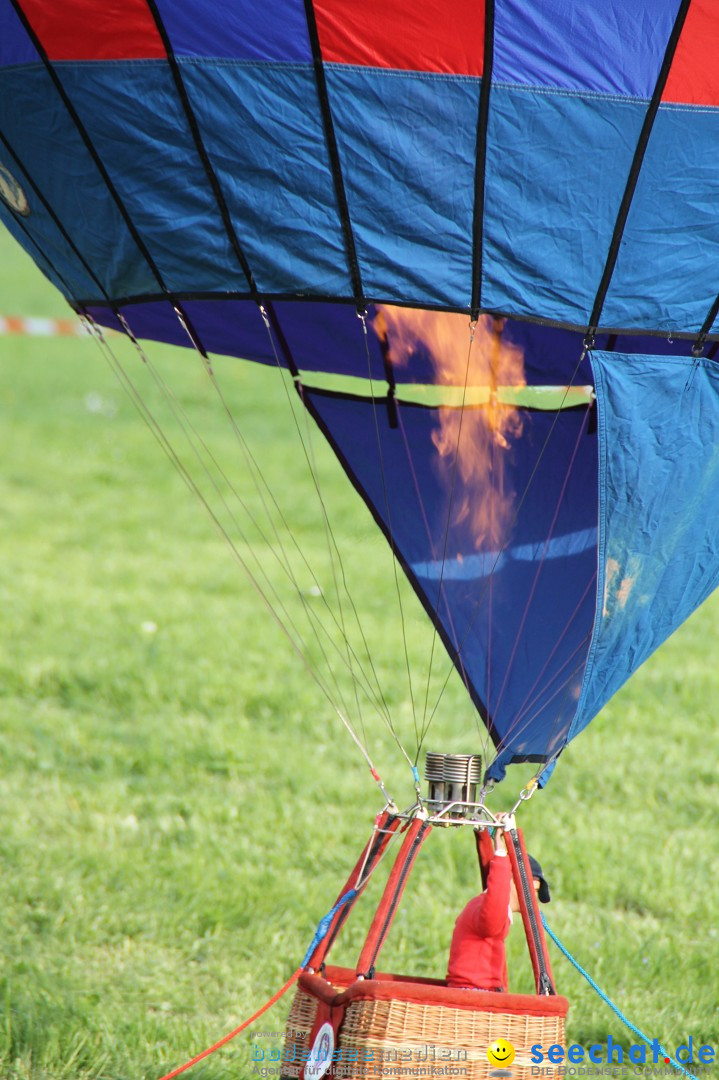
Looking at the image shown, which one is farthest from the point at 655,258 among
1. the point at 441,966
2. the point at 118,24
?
the point at 441,966

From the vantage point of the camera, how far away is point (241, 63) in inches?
133

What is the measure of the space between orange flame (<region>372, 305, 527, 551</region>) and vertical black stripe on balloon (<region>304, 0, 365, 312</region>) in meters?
0.58

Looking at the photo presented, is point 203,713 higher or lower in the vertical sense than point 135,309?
lower

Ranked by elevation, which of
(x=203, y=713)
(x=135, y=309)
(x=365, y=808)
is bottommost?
(x=365, y=808)

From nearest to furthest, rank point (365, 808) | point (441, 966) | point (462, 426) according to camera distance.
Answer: point (462, 426) < point (441, 966) < point (365, 808)

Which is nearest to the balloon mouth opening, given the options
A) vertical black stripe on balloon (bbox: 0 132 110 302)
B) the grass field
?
the grass field

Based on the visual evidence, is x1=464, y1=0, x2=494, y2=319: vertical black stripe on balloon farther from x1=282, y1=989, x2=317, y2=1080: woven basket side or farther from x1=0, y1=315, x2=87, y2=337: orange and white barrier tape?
x1=0, y1=315, x2=87, y2=337: orange and white barrier tape

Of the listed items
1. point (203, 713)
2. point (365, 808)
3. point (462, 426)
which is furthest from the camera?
point (203, 713)

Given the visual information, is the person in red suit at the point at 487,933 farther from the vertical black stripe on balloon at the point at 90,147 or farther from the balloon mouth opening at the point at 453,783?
the vertical black stripe on balloon at the point at 90,147

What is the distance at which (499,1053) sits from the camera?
304 centimetres

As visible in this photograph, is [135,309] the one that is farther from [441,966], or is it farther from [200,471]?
[200,471]

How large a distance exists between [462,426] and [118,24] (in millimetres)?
1805

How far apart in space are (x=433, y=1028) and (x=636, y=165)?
2.32m

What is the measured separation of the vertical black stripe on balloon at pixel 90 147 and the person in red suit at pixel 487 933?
6.53 feet
